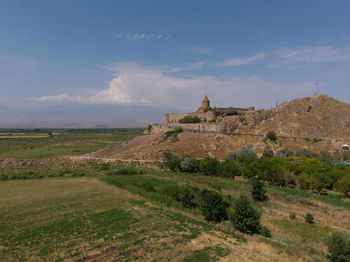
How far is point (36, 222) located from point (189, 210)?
12.0 meters

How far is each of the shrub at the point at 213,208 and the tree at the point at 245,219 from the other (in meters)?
1.40

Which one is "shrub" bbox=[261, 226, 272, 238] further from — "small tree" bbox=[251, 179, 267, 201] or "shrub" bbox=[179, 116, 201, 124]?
"shrub" bbox=[179, 116, 201, 124]

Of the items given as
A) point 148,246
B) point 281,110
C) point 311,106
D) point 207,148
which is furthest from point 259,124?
point 148,246

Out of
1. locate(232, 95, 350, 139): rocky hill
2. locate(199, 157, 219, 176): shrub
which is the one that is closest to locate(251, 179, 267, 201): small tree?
locate(199, 157, 219, 176): shrub

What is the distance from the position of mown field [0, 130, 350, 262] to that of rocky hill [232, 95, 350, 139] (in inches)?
1529

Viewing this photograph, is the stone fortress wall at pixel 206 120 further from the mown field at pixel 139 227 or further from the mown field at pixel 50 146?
the mown field at pixel 139 227

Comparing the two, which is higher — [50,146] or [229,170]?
[229,170]

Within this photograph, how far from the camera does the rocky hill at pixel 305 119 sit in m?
62.6

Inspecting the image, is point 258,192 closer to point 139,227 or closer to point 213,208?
point 213,208

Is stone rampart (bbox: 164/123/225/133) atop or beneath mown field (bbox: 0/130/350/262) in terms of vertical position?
atop

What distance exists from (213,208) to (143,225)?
19.3 ft

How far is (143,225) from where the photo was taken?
16.3 metres

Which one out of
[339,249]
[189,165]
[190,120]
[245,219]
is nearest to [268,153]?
[189,165]

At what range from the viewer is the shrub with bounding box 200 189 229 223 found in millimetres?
18250
